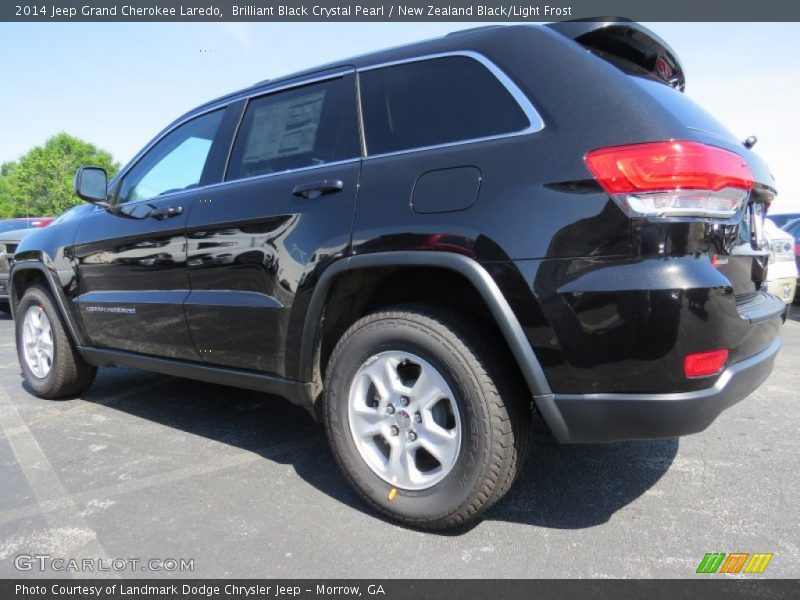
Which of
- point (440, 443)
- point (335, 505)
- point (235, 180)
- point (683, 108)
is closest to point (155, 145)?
point (235, 180)

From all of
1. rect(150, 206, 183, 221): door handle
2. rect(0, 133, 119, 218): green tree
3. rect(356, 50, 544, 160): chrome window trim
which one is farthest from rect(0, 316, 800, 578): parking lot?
rect(0, 133, 119, 218): green tree

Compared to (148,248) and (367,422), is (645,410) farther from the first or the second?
(148,248)

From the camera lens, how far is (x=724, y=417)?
11.7ft

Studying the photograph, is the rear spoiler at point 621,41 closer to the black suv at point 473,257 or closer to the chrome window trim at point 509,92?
the black suv at point 473,257

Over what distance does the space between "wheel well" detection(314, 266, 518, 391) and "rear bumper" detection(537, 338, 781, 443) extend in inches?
14.1

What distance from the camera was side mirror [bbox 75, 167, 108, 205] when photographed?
3.68 m

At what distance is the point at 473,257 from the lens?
6.65 ft

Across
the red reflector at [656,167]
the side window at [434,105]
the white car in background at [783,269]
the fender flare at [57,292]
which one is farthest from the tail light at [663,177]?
the fender flare at [57,292]

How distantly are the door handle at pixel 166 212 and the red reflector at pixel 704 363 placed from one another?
2507mm

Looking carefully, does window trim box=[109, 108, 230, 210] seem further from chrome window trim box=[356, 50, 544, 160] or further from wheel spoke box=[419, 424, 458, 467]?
wheel spoke box=[419, 424, 458, 467]

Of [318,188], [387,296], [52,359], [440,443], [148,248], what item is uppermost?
[318,188]

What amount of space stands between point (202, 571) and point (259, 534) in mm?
268

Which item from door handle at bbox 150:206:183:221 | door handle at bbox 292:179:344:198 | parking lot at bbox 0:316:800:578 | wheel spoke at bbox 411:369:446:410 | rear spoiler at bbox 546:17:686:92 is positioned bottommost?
parking lot at bbox 0:316:800:578

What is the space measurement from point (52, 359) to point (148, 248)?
1.50 metres
